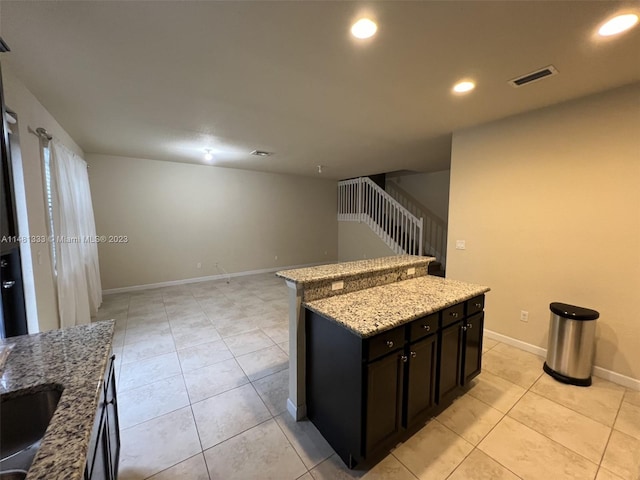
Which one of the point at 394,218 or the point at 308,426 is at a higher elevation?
the point at 394,218

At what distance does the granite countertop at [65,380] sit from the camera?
652mm

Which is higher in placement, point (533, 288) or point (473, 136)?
point (473, 136)

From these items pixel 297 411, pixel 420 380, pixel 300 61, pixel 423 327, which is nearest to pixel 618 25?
pixel 300 61

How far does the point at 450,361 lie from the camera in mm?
2023

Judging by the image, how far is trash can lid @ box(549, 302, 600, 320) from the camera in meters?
2.29

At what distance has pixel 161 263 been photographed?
543 cm

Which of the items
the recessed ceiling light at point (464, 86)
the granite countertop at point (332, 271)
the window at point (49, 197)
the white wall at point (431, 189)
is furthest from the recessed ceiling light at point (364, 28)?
the white wall at point (431, 189)

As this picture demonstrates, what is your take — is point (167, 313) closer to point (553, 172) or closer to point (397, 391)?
point (397, 391)

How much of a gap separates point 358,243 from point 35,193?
634 centimetres

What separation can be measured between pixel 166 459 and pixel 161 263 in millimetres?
4541

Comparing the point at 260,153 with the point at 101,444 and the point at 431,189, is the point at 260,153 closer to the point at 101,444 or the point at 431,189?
the point at 101,444

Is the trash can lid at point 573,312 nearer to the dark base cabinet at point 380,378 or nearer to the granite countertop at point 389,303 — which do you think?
the granite countertop at point 389,303

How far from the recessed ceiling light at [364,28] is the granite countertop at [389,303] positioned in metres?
1.73

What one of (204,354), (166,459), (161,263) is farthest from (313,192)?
(166,459)
